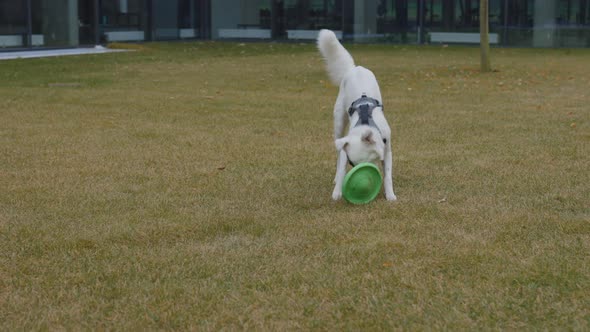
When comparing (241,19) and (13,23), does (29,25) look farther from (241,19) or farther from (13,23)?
(241,19)

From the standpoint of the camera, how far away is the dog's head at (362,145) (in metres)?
5.71

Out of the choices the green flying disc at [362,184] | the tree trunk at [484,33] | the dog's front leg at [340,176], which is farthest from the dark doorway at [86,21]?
the green flying disc at [362,184]

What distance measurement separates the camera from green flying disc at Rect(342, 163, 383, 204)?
5648mm

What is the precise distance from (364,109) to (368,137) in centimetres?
38

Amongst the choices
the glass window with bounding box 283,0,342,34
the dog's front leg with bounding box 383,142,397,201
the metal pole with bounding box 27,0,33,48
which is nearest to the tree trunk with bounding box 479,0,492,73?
the dog's front leg with bounding box 383,142,397,201

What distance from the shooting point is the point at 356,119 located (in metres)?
5.99

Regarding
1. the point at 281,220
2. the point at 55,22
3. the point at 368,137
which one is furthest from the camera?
the point at 55,22

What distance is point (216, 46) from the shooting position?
2795 cm

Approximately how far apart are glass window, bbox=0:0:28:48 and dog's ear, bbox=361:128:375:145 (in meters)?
18.4

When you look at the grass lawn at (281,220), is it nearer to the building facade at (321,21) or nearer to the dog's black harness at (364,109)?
the dog's black harness at (364,109)

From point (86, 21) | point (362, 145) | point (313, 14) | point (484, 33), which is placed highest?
point (313, 14)

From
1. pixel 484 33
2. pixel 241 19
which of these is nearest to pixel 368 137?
pixel 484 33

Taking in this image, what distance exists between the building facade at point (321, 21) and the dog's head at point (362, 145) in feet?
64.6

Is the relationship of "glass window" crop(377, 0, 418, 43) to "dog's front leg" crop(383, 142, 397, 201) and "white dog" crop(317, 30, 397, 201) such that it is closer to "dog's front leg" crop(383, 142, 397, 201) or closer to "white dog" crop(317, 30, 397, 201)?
"white dog" crop(317, 30, 397, 201)
